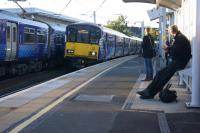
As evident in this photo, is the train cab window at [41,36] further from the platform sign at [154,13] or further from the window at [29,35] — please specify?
the platform sign at [154,13]

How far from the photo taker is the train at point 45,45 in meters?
25.5

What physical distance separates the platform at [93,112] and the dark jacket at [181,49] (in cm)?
107

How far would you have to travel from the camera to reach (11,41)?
83.4 feet

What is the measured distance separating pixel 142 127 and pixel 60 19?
73.7 metres

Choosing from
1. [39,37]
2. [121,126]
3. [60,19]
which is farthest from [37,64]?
[60,19]

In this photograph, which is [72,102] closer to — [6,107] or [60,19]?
[6,107]

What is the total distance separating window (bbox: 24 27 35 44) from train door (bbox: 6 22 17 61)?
2.00m

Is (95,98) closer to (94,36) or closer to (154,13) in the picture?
(94,36)

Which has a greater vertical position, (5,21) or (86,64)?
(5,21)

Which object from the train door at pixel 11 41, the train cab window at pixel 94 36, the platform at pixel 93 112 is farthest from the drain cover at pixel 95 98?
the train cab window at pixel 94 36

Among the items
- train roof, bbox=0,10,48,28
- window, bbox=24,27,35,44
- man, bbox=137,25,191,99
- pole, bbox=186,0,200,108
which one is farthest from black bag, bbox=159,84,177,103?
window, bbox=24,27,35,44

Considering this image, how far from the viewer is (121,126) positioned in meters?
9.82

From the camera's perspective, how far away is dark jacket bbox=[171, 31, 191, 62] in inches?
506

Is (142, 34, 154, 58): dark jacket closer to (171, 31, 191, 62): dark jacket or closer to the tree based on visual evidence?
(171, 31, 191, 62): dark jacket
